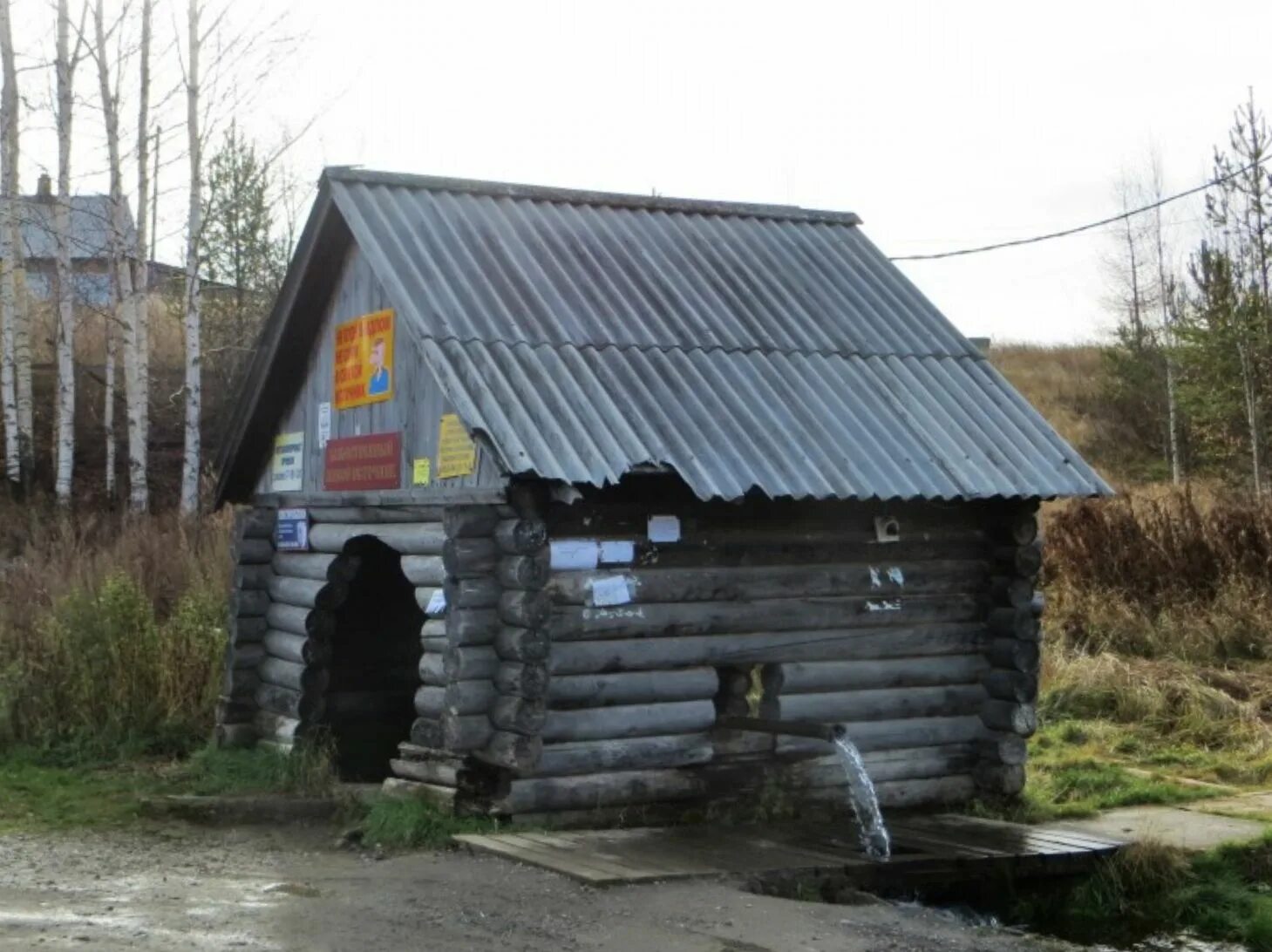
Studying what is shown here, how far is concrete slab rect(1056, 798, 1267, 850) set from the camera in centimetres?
1079

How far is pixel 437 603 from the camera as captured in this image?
10406mm

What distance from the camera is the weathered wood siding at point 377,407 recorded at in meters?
10.9

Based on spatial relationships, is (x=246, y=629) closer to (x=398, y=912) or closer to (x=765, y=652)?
(x=765, y=652)

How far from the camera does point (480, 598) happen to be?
10.1 meters

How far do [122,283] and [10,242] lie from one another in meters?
1.57

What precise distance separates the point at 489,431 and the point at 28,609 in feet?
22.7

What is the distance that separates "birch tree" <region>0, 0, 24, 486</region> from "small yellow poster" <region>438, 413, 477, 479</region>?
14247 millimetres

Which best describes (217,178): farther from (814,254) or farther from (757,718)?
(757,718)

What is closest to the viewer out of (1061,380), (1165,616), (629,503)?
(629,503)

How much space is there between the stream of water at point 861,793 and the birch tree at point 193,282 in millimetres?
12625

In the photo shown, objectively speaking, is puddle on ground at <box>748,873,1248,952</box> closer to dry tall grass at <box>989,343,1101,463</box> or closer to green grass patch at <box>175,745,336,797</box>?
green grass patch at <box>175,745,336,797</box>

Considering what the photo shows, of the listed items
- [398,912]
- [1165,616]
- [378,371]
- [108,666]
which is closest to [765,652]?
[378,371]

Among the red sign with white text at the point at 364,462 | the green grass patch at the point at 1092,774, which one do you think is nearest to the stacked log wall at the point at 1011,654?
the green grass patch at the point at 1092,774

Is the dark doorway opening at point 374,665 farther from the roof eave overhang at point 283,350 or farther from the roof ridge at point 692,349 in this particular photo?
the roof ridge at point 692,349
